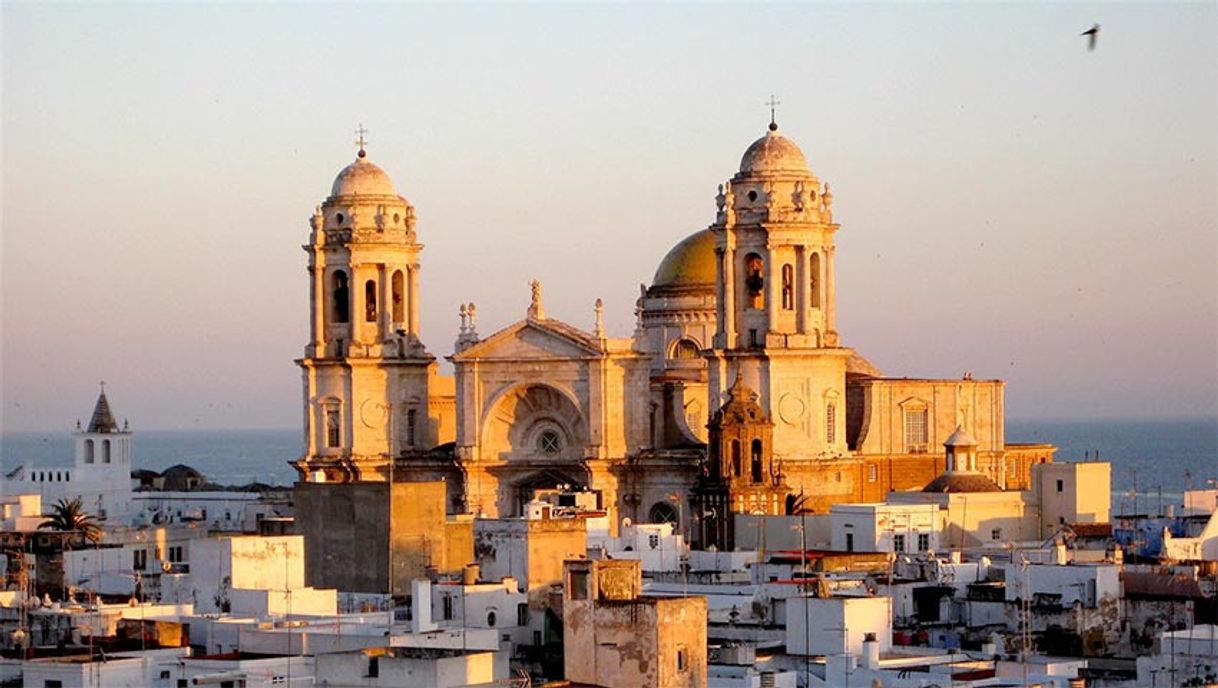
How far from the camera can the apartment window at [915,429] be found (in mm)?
103750

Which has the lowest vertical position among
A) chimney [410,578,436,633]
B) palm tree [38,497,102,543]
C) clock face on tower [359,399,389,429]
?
chimney [410,578,436,633]

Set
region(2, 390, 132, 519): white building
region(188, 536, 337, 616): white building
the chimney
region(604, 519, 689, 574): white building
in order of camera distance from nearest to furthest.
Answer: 1. the chimney
2. region(188, 536, 337, 616): white building
3. region(604, 519, 689, 574): white building
4. region(2, 390, 132, 519): white building

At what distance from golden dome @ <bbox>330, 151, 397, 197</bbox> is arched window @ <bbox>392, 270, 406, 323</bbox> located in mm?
2335

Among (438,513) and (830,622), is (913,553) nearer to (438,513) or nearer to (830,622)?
(438,513)

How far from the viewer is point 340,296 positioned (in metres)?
106

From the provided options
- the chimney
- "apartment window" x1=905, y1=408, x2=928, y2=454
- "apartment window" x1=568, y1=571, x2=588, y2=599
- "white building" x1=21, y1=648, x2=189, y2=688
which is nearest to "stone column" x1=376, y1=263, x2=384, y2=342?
"apartment window" x1=905, y1=408, x2=928, y2=454

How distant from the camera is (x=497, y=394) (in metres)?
101

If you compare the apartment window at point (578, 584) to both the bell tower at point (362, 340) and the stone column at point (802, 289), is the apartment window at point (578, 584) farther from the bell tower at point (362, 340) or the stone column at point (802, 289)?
the bell tower at point (362, 340)

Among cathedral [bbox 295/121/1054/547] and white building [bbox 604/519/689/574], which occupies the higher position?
cathedral [bbox 295/121/1054/547]

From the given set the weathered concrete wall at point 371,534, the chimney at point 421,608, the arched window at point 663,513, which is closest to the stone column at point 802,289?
the arched window at point 663,513

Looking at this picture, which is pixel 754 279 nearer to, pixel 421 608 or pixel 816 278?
pixel 816 278

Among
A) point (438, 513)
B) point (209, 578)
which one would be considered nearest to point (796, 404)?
point (438, 513)

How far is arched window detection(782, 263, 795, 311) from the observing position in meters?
97.4

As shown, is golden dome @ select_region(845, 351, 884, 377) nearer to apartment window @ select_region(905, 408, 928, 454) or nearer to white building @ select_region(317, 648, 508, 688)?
apartment window @ select_region(905, 408, 928, 454)
